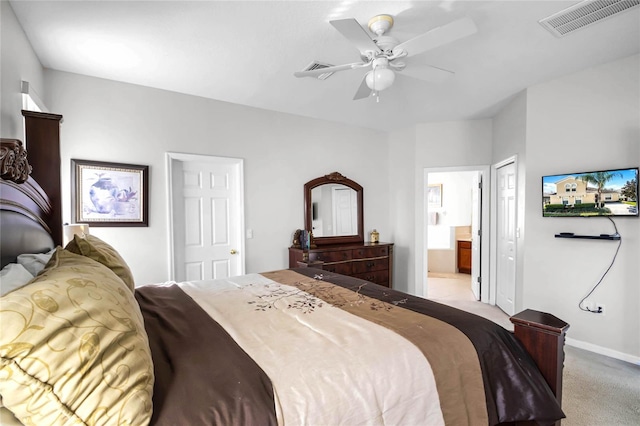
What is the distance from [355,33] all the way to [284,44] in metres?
0.82

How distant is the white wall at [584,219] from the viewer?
2.80 meters

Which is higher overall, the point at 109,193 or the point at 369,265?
the point at 109,193

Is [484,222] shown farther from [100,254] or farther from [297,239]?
→ [100,254]

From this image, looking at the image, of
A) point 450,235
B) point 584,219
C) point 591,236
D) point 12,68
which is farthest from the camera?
point 450,235

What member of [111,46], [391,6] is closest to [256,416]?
[391,6]

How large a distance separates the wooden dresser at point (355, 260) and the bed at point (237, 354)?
217cm

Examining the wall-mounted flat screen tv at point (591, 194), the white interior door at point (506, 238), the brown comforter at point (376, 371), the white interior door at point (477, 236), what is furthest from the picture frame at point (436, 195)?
the brown comforter at point (376, 371)

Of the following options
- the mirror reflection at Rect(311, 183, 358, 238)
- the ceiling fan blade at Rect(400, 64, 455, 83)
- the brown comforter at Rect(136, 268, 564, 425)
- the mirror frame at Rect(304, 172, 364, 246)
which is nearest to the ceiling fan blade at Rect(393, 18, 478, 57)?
the ceiling fan blade at Rect(400, 64, 455, 83)

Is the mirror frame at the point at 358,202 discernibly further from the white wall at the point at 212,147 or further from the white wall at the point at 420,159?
the white wall at the point at 420,159

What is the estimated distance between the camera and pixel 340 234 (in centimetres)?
477

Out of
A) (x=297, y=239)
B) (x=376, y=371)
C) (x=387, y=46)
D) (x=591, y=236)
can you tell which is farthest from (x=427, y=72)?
(x=297, y=239)

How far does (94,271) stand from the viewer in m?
1.12

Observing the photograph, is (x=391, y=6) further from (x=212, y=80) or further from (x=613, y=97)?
(x=613, y=97)

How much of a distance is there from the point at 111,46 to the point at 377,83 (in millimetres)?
2102
